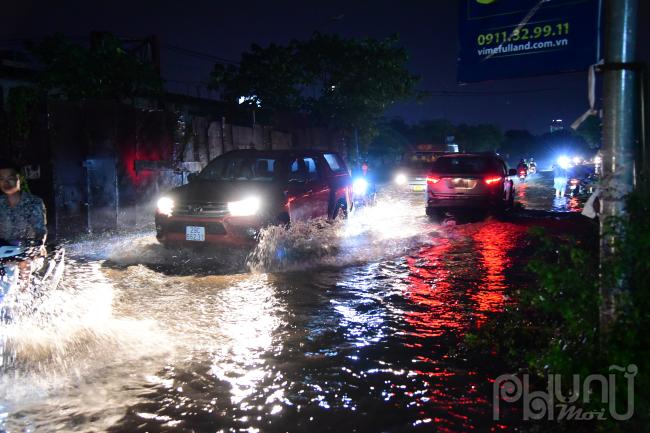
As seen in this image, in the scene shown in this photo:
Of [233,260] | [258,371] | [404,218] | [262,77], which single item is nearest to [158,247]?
[233,260]

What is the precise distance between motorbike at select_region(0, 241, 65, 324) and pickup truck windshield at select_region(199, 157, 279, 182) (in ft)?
15.8

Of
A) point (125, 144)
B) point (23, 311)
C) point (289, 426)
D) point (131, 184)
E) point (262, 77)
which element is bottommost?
point (289, 426)

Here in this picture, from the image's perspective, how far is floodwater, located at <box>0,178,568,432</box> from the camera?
12.9 ft

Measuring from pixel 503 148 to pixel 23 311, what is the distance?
387 ft

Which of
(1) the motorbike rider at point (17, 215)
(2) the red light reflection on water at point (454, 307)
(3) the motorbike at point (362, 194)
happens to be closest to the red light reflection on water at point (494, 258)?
(2) the red light reflection on water at point (454, 307)

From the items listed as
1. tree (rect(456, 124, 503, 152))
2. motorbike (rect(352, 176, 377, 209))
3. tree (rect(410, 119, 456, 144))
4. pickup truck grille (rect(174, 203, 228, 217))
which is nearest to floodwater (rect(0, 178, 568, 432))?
pickup truck grille (rect(174, 203, 228, 217))

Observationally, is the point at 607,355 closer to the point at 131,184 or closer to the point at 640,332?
the point at 640,332

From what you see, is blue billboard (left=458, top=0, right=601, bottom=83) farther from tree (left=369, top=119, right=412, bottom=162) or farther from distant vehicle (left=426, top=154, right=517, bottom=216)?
tree (left=369, top=119, right=412, bottom=162)

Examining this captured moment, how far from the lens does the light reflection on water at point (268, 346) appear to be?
3.94m

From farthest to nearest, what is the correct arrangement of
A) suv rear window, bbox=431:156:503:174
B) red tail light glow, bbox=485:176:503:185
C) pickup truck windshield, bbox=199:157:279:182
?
suv rear window, bbox=431:156:503:174 → red tail light glow, bbox=485:176:503:185 → pickup truck windshield, bbox=199:157:279:182

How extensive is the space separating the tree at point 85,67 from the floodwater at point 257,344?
5.17 meters

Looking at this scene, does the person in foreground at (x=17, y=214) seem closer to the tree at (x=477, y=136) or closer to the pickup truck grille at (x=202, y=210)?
the pickup truck grille at (x=202, y=210)

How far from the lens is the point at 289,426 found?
3.77 m

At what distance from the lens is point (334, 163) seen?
1270 centimetres
